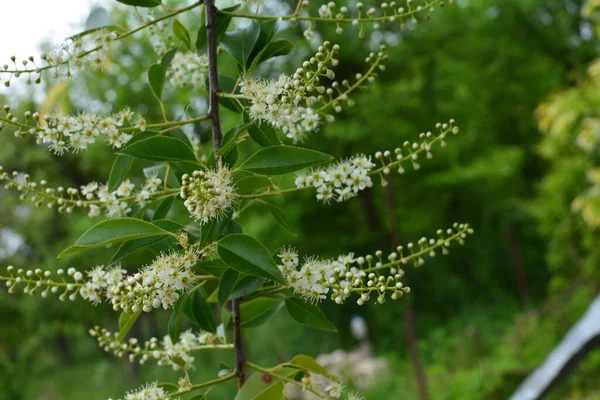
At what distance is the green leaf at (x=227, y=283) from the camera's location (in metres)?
0.73

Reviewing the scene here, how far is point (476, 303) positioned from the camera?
25.0ft

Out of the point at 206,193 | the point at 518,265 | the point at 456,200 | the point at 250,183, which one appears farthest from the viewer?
the point at 518,265

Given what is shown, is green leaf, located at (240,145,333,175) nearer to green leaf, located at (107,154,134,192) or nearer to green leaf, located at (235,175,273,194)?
green leaf, located at (235,175,273,194)

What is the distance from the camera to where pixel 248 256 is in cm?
66

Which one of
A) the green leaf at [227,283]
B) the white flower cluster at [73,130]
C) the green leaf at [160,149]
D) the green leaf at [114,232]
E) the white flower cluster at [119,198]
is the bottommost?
the green leaf at [227,283]

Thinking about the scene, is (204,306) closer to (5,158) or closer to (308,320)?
(308,320)

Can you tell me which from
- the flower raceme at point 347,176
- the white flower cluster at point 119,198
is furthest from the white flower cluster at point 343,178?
the white flower cluster at point 119,198

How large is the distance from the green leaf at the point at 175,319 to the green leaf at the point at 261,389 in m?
0.12

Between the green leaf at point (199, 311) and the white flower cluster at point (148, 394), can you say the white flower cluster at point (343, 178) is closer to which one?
the green leaf at point (199, 311)

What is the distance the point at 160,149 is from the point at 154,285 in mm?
163

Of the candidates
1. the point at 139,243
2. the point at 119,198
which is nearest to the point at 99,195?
the point at 119,198

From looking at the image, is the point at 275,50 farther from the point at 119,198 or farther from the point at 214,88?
the point at 119,198

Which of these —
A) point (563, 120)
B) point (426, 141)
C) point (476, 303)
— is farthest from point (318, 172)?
point (476, 303)

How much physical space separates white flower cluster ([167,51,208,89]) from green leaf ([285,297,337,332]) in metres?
0.37
